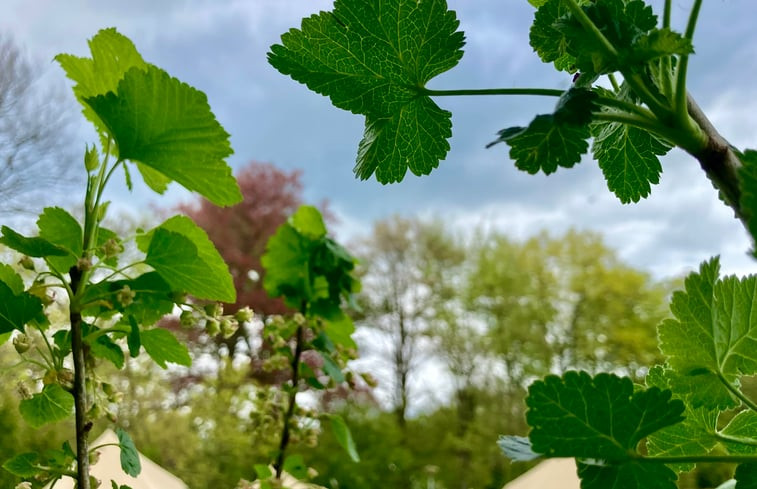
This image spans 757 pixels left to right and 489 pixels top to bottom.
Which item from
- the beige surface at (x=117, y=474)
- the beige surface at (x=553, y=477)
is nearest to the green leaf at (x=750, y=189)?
the beige surface at (x=117, y=474)

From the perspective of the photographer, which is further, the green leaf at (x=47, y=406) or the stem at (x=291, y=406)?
the stem at (x=291, y=406)

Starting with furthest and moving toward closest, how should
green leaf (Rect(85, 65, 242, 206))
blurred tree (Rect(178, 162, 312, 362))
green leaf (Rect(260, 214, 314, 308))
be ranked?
blurred tree (Rect(178, 162, 312, 362))
green leaf (Rect(260, 214, 314, 308))
green leaf (Rect(85, 65, 242, 206))

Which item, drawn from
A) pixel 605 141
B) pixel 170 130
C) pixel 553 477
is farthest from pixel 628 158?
pixel 553 477

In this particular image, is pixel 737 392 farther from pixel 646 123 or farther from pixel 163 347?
pixel 163 347

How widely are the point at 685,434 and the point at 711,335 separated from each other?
0.06 m

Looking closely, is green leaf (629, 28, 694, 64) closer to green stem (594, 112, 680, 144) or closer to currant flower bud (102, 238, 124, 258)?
green stem (594, 112, 680, 144)

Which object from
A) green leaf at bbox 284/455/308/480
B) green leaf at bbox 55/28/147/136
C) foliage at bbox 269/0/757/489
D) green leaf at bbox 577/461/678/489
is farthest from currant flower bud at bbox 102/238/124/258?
green leaf at bbox 284/455/308/480

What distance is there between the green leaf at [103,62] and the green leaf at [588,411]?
1.16 feet

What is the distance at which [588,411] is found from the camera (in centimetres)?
19

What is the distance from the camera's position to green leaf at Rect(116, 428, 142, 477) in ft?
1.36

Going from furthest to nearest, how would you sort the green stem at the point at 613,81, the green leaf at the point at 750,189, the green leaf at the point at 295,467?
the green leaf at the point at 295,467 → the green stem at the point at 613,81 → the green leaf at the point at 750,189

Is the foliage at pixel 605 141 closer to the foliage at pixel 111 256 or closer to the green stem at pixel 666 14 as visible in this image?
the green stem at pixel 666 14

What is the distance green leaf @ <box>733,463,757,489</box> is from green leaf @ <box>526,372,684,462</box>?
1.4 inches

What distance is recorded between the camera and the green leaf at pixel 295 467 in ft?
2.53
